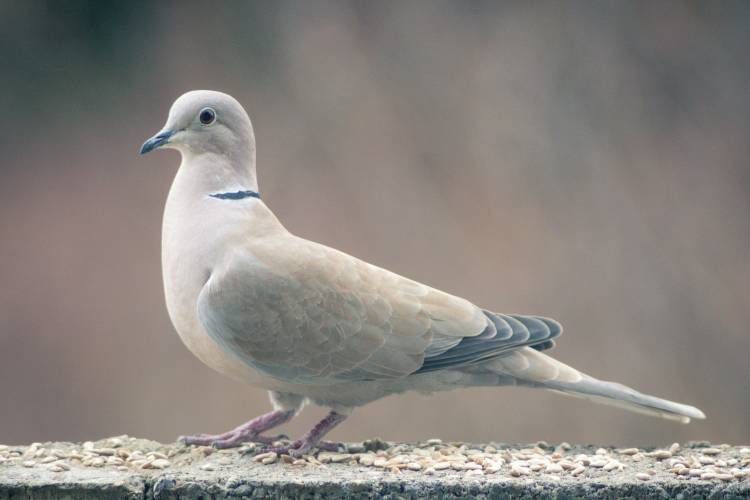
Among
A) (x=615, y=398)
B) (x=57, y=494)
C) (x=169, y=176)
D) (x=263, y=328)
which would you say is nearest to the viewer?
(x=57, y=494)

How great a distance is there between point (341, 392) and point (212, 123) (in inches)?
37.1

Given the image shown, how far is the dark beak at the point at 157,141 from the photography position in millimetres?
2945

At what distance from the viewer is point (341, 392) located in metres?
2.95

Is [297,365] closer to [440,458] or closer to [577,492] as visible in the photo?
[440,458]

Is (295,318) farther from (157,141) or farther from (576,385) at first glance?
(576,385)

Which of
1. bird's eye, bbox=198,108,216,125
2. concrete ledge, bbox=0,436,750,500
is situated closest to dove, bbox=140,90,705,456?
bird's eye, bbox=198,108,216,125

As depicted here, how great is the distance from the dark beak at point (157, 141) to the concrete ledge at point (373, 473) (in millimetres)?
952

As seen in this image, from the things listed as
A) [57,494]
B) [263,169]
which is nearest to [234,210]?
[57,494]

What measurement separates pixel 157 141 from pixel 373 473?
3.98 ft

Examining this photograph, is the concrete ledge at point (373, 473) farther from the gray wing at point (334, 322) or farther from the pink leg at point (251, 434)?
the gray wing at point (334, 322)

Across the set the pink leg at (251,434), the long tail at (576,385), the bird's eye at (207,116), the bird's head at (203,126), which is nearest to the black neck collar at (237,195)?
the bird's head at (203,126)

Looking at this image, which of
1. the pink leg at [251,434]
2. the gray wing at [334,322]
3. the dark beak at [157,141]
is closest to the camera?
the gray wing at [334,322]

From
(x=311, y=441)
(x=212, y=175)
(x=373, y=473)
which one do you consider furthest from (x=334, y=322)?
(x=212, y=175)

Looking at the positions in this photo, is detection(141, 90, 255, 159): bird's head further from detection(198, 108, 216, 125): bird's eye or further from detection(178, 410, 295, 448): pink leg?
detection(178, 410, 295, 448): pink leg
